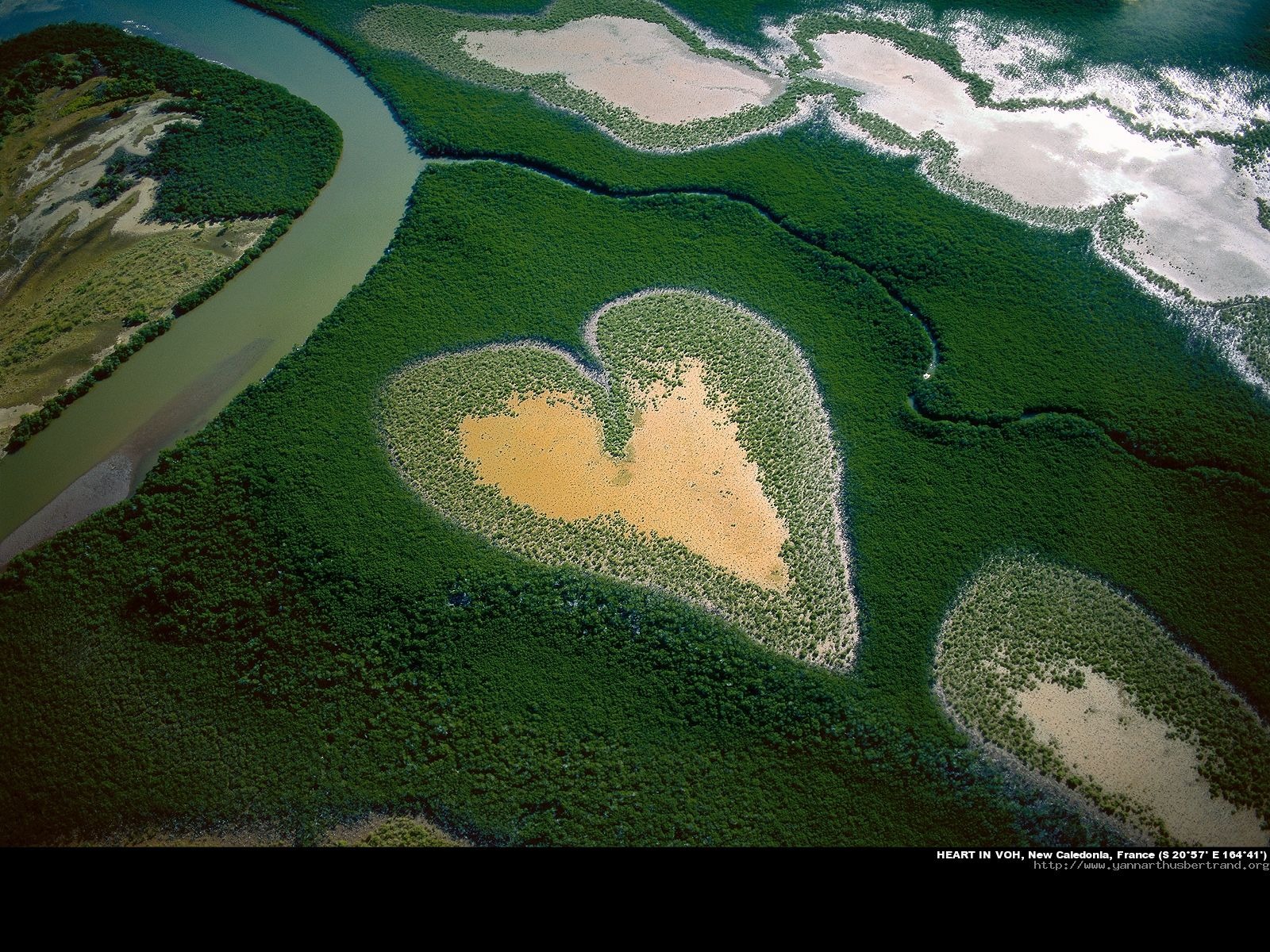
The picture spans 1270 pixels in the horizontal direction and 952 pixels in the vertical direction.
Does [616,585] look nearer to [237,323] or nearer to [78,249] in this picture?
[237,323]

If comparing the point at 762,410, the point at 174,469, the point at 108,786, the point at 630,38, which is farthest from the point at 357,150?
the point at 108,786

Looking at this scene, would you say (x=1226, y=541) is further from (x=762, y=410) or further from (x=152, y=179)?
(x=152, y=179)

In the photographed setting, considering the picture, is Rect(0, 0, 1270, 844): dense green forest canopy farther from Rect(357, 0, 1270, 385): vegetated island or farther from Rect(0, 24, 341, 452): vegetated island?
Rect(0, 24, 341, 452): vegetated island

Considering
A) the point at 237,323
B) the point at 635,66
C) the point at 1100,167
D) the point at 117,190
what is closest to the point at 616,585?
the point at 237,323

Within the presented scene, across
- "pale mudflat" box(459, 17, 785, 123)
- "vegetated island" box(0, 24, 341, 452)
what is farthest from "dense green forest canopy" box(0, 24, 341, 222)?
"pale mudflat" box(459, 17, 785, 123)

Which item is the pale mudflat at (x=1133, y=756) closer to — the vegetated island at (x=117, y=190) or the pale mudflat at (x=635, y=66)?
the pale mudflat at (x=635, y=66)

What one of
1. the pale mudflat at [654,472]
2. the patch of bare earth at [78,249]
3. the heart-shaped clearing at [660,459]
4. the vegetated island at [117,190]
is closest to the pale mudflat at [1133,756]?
the heart-shaped clearing at [660,459]
